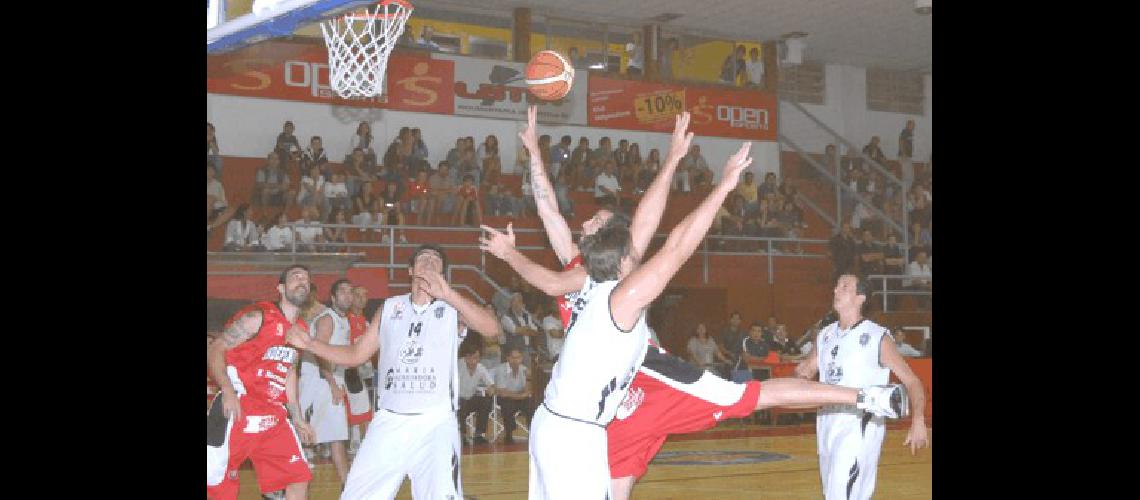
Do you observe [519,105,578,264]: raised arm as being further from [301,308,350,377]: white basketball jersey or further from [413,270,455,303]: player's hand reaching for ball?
[301,308,350,377]: white basketball jersey

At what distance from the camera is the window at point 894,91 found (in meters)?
25.0

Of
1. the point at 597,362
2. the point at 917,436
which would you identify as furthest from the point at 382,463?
the point at 917,436

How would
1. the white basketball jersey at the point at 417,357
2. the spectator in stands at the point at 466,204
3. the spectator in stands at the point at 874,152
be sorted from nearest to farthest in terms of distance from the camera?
1. the white basketball jersey at the point at 417,357
2. the spectator in stands at the point at 466,204
3. the spectator in stands at the point at 874,152

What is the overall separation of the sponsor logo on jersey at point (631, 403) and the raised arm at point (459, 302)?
0.94 metres

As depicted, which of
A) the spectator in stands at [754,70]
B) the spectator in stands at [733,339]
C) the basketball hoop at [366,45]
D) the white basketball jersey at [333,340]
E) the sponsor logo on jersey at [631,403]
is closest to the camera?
the sponsor logo on jersey at [631,403]

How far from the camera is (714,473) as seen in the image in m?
12.0

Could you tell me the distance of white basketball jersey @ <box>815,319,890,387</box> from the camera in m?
7.39

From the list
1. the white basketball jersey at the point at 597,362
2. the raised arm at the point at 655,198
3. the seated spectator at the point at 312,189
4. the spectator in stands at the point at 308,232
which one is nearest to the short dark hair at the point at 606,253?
the white basketball jersey at the point at 597,362

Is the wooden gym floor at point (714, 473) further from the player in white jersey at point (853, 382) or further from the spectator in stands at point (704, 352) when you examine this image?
the player in white jersey at point (853, 382)

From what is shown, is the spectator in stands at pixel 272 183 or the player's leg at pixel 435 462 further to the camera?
the spectator in stands at pixel 272 183

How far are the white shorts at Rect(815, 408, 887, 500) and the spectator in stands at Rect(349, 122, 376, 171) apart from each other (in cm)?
1147
